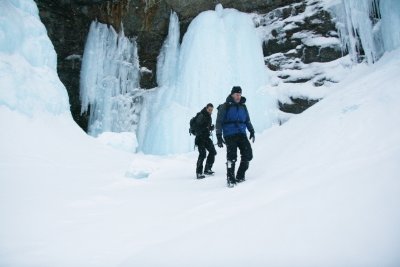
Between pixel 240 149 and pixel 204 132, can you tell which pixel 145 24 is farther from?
pixel 240 149

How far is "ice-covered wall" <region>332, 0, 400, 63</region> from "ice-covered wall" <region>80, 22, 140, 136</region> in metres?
10.3

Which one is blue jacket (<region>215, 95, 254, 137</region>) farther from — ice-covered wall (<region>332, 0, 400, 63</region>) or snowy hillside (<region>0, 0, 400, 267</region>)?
ice-covered wall (<region>332, 0, 400, 63</region>)

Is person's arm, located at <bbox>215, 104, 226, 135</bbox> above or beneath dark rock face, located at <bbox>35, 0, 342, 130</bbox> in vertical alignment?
beneath

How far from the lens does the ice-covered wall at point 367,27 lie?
32.4 ft

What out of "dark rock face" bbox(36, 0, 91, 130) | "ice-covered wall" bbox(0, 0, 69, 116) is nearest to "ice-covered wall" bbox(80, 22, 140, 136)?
"dark rock face" bbox(36, 0, 91, 130)

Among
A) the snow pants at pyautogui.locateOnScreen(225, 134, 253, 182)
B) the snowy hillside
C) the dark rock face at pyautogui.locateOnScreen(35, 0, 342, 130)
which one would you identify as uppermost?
the dark rock face at pyautogui.locateOnScreen(35, 0, 342, 130)

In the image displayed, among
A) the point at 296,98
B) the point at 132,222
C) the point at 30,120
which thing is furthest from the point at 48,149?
the point at 296,98

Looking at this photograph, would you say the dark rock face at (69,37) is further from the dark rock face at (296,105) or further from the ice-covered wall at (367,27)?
the ice-covered wall at (367,27)

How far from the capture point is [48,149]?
689 centimetres

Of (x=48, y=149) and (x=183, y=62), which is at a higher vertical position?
(x=183, y=62)

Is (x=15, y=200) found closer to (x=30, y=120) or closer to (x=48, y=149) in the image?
(x=48, y=149)

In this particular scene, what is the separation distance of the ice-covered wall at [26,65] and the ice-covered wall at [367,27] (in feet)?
34.2

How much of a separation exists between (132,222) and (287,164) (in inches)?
96.5

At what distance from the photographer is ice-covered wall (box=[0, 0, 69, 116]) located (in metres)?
7.55
